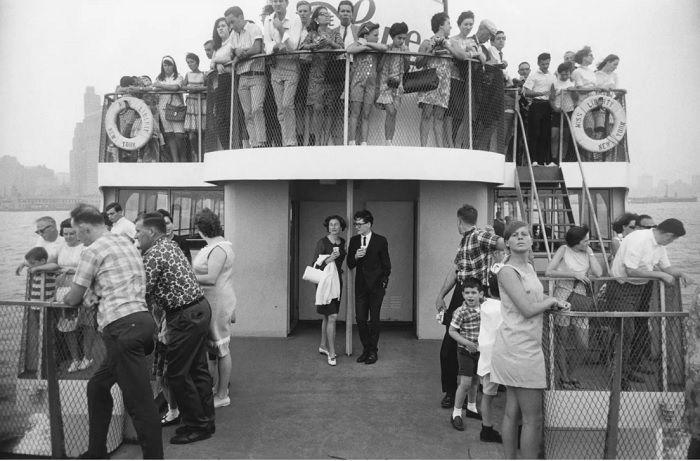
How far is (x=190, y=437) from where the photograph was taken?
437 centimetres

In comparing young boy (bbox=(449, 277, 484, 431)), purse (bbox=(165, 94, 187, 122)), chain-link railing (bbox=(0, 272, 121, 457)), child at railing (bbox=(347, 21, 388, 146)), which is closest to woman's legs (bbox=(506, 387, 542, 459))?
young boy (bbox=(449, 277, 484, 431))

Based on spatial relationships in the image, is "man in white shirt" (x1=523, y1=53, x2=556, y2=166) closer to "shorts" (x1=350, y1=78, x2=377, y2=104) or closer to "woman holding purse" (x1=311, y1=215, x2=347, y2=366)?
"shorts" (x1=350, y1=78, x2=377, y2=104)

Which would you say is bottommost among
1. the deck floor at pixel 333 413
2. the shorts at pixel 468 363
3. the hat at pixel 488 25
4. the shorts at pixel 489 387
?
the deck floor at pixel 333 413

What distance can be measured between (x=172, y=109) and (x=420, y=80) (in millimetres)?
4815

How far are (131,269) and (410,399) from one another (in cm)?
302

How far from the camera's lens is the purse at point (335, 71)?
683cm

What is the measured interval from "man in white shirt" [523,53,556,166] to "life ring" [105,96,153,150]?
6.52 m

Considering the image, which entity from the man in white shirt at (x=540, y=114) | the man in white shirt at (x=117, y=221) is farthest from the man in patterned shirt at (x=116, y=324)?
the man in white shirt at (x=540, y=114)

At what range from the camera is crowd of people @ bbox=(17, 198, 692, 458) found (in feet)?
11.6

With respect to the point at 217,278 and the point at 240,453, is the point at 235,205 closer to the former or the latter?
the point at 217,278

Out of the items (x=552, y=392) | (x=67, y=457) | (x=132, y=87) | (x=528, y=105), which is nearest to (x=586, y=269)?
(x=552, y=392)

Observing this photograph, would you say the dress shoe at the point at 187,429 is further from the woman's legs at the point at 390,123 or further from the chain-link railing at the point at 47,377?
the woman's legs at the point at 390,123

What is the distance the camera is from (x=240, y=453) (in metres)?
4.20

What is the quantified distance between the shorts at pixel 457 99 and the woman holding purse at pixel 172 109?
483cm
